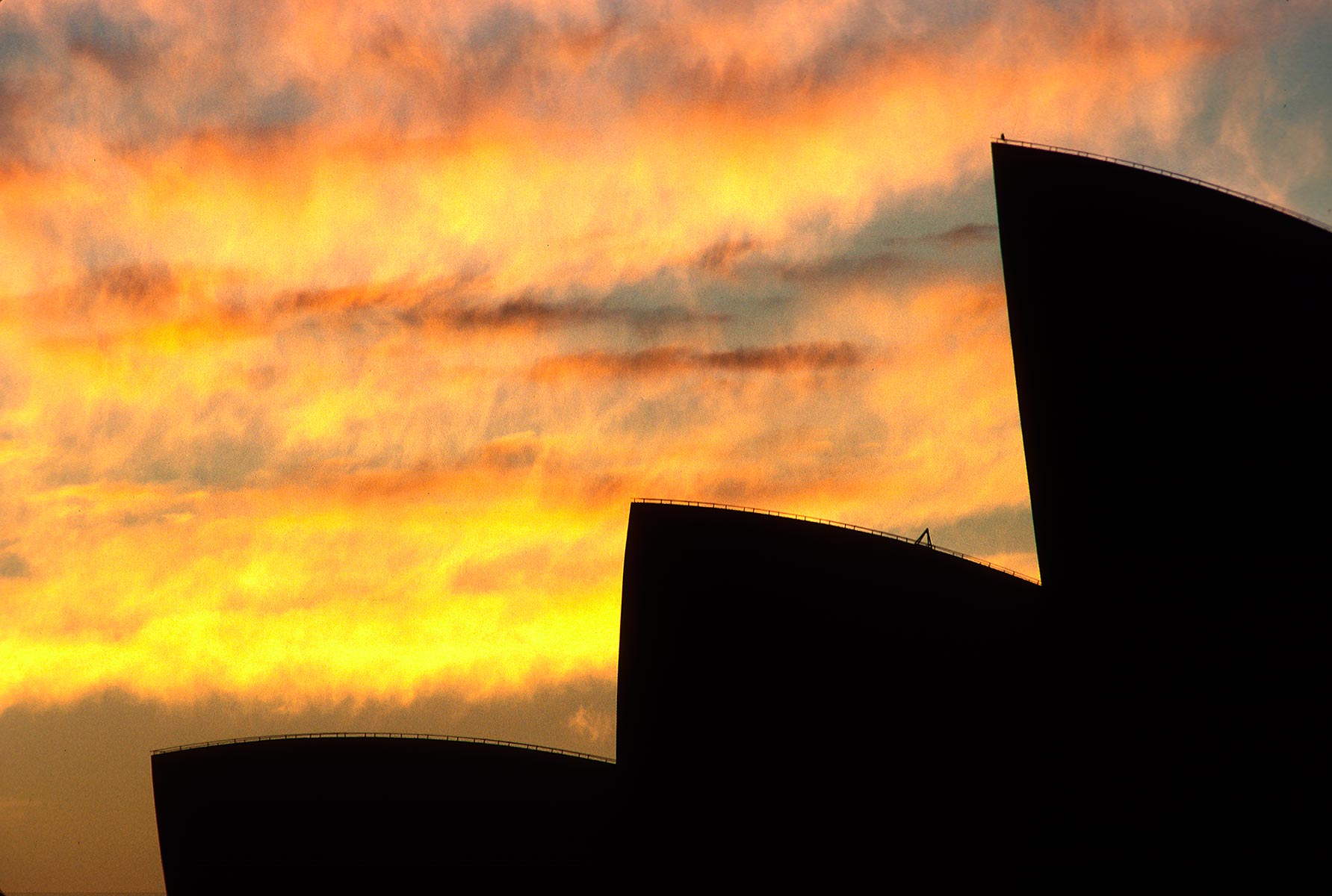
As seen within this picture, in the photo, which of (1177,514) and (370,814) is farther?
(370,814)

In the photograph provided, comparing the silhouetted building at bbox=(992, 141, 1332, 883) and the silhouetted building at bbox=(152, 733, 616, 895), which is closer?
the silhouetted building at bbox=(992, 141, 1332, 883)

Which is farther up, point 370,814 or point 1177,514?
point 1177,514

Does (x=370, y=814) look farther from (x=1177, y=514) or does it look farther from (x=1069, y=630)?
(x=1177, y=514)


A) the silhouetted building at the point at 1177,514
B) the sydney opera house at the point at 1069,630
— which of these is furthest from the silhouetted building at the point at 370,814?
the silhouetted building at the point at 1177,514

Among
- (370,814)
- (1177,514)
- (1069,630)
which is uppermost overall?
(1177,514)

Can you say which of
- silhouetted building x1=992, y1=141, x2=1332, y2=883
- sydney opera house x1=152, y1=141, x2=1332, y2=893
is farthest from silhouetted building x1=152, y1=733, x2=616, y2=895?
silhouetted building x1=992, y1=141, x2=1332, y2=883

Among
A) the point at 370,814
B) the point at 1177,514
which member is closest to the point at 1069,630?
the point at 1177,514

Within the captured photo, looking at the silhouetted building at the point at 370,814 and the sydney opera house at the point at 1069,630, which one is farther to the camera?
the silhouetted building at the point at 370,814

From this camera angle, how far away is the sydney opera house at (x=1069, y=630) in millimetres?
46719

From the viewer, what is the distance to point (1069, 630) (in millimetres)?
48906

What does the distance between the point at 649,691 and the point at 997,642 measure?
1426 centimetres

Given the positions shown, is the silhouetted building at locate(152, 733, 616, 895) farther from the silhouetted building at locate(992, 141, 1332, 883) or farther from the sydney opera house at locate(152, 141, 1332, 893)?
the silhouetted building at locate(992, 141, 1332, 883)

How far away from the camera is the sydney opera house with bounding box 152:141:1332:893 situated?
46719 mm

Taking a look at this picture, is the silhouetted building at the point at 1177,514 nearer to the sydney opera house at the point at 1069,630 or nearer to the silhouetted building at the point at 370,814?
the sydney opera house at the point at 1069,630
